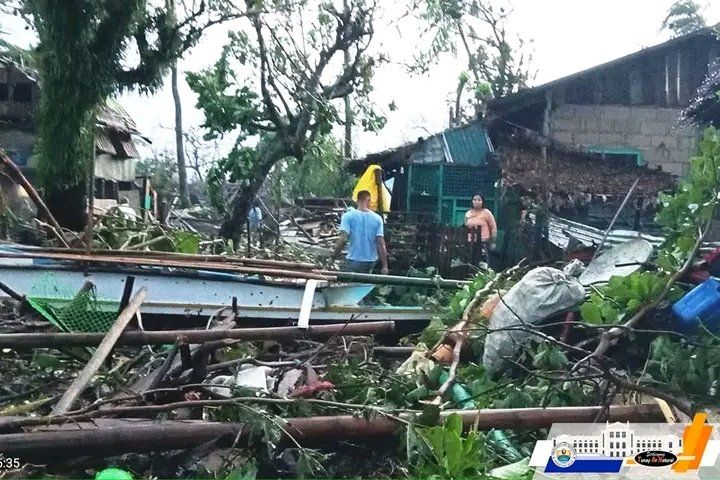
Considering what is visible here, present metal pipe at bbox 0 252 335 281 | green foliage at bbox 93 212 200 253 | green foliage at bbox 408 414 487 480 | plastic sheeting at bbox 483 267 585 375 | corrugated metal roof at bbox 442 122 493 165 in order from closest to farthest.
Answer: green foliage at bbox 408 414 487 480 → plastic sheeting at bbox 483 267 585 375 → metal pipe at bbox 0 252 335 281 → green foliage at bbox 93 212 200 253 → corrugated metal roof at bbox 442 122 493 165

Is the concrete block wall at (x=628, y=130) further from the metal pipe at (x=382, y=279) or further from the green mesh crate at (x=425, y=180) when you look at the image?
the metal pipe at (x=382, y=279)

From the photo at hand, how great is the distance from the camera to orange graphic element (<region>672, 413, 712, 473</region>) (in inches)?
119

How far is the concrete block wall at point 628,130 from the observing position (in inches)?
530

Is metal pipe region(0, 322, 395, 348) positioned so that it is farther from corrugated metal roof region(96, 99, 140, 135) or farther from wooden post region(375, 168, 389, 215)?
corrugated metal roof region(96, 99, 140, 135)

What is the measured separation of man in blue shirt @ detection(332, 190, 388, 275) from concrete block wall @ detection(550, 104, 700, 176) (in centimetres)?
711

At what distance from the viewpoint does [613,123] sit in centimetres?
1352

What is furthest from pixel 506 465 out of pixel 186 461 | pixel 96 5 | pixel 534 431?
pixel 96 5

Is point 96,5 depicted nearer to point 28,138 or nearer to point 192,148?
point 28,138

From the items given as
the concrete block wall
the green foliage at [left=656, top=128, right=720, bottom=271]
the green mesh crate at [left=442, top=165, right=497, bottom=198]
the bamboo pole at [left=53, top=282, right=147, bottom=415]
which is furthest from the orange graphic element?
the concrete block wall

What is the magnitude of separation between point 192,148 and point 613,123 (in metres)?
16.0

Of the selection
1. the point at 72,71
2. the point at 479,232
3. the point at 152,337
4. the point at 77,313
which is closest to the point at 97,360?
the point at 152,337

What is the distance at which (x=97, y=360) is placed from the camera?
3.69 metres

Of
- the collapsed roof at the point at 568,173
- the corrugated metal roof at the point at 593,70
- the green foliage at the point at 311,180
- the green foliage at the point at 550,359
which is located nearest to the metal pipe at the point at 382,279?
the green foliage at the point at 550,359

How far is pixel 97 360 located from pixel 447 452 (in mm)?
1792
